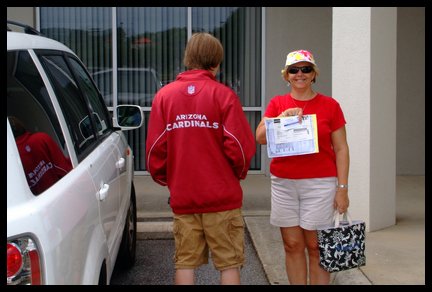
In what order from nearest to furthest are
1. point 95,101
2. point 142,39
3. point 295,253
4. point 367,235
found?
point 295,253
point 95,101
point 367,235
point 142,39

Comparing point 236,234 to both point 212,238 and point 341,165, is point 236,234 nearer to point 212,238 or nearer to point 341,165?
point 212,238

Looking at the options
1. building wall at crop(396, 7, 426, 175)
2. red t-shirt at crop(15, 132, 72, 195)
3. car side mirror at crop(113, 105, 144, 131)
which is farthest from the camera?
building wall at crop(396, 7, 426, 175)

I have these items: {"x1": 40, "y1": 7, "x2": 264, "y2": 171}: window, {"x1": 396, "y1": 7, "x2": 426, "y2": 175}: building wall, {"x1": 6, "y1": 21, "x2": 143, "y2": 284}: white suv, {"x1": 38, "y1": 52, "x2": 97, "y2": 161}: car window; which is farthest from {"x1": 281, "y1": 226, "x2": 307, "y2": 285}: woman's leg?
{"x1": 396, "y1": 7, "x2": 426, "y2": 175}: building wall

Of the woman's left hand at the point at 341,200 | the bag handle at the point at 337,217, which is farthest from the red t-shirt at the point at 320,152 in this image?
the bag handle at the point at 337,217

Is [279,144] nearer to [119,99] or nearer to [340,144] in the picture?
[340,144]

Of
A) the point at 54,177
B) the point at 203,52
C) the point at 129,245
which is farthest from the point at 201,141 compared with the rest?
the point at 129,245

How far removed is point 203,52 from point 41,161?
1150 mm

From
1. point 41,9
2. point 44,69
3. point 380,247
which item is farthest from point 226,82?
point 44,69

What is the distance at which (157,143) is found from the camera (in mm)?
2670

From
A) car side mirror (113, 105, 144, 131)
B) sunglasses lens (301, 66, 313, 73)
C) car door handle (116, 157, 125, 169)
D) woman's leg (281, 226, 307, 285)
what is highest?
sunglasses lens (301, 66, 313, 73)

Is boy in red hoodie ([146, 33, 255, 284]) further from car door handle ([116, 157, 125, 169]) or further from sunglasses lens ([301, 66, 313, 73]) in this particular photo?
sunglasses lens ([301, 66, 313, 73])

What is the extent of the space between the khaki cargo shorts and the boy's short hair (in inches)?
34.2

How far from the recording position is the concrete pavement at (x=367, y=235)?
376 centimetres

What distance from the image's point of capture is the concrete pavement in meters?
3.76
